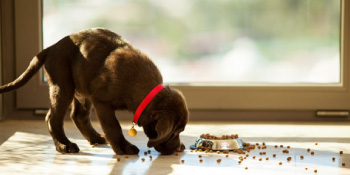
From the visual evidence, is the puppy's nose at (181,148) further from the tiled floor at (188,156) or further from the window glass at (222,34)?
the window glass at (222,34)

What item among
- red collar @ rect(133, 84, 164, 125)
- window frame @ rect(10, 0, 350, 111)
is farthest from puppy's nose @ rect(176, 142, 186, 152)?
window frame @ rect(10, 0, 350, 111)

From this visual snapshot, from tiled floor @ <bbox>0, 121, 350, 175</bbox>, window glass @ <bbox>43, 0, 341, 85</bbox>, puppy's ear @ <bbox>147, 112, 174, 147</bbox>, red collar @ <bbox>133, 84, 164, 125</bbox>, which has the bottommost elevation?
tiled floor @ <bbox>0, 121, 350, 175</bbox>

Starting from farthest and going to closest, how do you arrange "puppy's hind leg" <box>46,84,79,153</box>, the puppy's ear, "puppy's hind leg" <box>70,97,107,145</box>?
"puppy's hind leg" <box>70,97,107,145</box>, "puppy's hind leg" <box>46,84,79,153</box>, the puppy's ear

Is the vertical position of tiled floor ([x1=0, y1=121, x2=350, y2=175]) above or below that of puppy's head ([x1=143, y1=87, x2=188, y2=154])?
below

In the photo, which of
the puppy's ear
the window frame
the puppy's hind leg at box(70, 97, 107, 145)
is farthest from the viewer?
the window frame

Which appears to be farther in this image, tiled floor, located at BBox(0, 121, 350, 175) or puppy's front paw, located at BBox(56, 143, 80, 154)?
puppy's front paw, located at BBox(56, 143, 80, 154)

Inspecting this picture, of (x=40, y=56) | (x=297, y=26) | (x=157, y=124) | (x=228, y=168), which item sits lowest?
(x=228, y=168)

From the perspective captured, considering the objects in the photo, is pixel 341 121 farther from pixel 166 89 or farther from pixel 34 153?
pixel 34 153

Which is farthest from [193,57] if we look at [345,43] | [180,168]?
[180,168]

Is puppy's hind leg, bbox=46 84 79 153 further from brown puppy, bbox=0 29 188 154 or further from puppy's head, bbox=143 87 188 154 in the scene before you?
puppy's head, bbox=143 87 188 154
